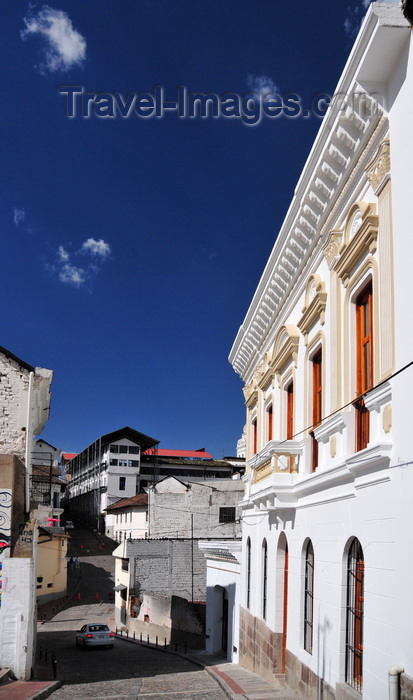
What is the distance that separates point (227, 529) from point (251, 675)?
27.6 m

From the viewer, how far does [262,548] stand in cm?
1616

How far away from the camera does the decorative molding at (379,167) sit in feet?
26.1

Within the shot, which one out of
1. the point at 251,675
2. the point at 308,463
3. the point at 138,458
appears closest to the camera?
the point at 308,463

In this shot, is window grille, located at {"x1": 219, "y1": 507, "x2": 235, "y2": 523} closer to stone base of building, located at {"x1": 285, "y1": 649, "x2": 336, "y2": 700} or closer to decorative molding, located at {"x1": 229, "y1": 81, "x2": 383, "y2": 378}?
decorative molding, located at {"x1": 229, "y1": 81, "x2": 383, "y2": 378}

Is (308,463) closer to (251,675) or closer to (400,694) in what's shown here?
(400,694)

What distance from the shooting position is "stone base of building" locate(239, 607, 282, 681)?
13586mm

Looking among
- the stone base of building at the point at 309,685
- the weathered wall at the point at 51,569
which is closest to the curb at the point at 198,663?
the stone base of building at the point at 309,685

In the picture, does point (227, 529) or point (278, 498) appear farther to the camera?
point (227, 529)

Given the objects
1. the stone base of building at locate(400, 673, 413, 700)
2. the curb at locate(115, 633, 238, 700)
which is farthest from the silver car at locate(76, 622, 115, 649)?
the stone base of building at locate(400, 673, 413, 700)

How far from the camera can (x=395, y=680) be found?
21.6ft

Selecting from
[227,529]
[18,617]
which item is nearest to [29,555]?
[18,617]

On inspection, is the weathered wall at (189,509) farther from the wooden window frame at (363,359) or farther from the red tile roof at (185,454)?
the red tile roof at (185,454)

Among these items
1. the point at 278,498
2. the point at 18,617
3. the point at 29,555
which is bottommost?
the point at 18,617

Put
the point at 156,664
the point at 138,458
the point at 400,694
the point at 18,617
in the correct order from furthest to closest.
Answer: the point at 138,458, the point at 156,664, the point at 18,617, the point at 400,694
